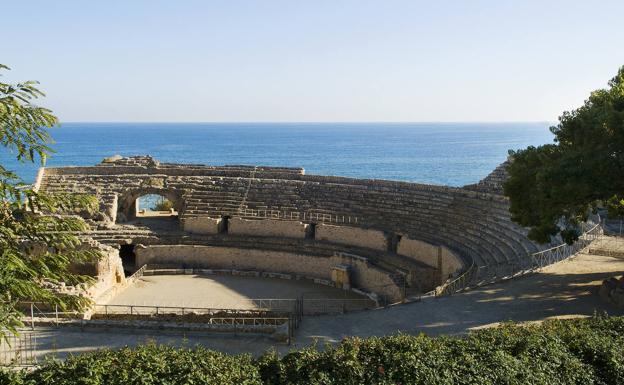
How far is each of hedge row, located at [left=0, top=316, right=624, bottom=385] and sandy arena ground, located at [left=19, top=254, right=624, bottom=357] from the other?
4798mm

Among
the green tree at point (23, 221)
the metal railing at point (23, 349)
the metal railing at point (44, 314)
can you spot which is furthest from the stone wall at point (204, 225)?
the green tree at point (23, 221)

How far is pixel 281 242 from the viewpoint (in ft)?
105

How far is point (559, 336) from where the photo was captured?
12.2m

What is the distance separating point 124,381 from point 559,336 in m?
8.48

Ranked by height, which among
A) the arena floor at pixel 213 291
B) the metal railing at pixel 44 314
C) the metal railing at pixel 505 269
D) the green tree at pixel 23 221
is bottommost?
the arena floor at pixel 213 291

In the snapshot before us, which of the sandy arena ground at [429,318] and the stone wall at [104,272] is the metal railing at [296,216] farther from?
the sandy arena ground at [429,318]

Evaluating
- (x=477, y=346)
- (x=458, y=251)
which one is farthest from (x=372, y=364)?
(x=458, y=251)

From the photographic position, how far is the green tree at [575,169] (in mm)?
17344

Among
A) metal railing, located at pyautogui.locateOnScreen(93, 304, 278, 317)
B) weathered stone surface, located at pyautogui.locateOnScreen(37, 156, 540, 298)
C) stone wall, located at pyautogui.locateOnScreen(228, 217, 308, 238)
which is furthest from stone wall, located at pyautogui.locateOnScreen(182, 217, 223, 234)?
metal railing, located at pyautogui.locateOnScreen(93, 304, 278, 317)

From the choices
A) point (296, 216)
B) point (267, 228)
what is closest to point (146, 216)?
point (267, 228)

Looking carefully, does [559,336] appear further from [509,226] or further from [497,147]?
[497,147]

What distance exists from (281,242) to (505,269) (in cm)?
1308

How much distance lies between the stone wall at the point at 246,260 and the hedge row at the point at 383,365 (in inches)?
687

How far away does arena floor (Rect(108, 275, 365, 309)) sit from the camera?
2677cm
